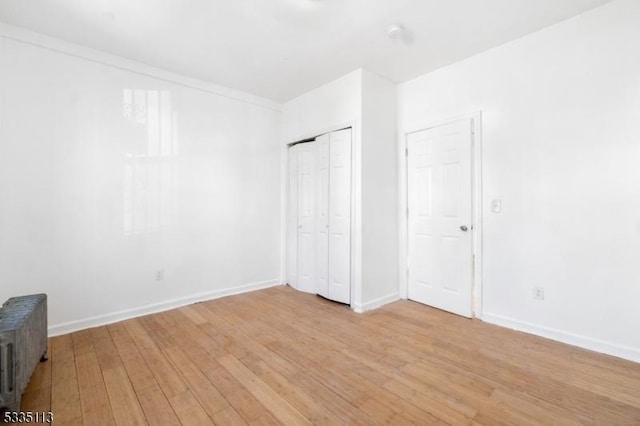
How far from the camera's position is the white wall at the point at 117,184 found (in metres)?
2.54

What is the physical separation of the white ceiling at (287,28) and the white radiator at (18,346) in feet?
7.61

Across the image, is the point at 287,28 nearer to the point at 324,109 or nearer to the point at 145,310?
the point at 324,109

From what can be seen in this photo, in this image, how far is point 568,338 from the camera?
7.92 ft

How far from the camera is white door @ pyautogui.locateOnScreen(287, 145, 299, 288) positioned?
4.18 metres

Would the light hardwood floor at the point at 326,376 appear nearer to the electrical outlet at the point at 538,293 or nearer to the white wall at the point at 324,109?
the electrical outlet at the point at 538,293

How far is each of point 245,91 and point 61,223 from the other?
8.50 feet

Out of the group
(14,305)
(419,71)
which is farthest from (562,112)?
(14,305)

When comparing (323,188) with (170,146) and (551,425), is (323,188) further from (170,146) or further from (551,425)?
(551,425)

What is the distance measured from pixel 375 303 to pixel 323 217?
4.09 ft

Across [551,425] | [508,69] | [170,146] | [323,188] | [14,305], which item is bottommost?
→ [551,425]

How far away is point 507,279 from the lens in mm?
2770

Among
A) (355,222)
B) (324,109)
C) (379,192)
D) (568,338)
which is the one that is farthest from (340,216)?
(568,338)

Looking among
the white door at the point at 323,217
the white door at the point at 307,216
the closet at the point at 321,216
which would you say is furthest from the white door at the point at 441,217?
the white door at the point at 307,216

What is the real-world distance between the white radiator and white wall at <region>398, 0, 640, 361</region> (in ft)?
12.0
